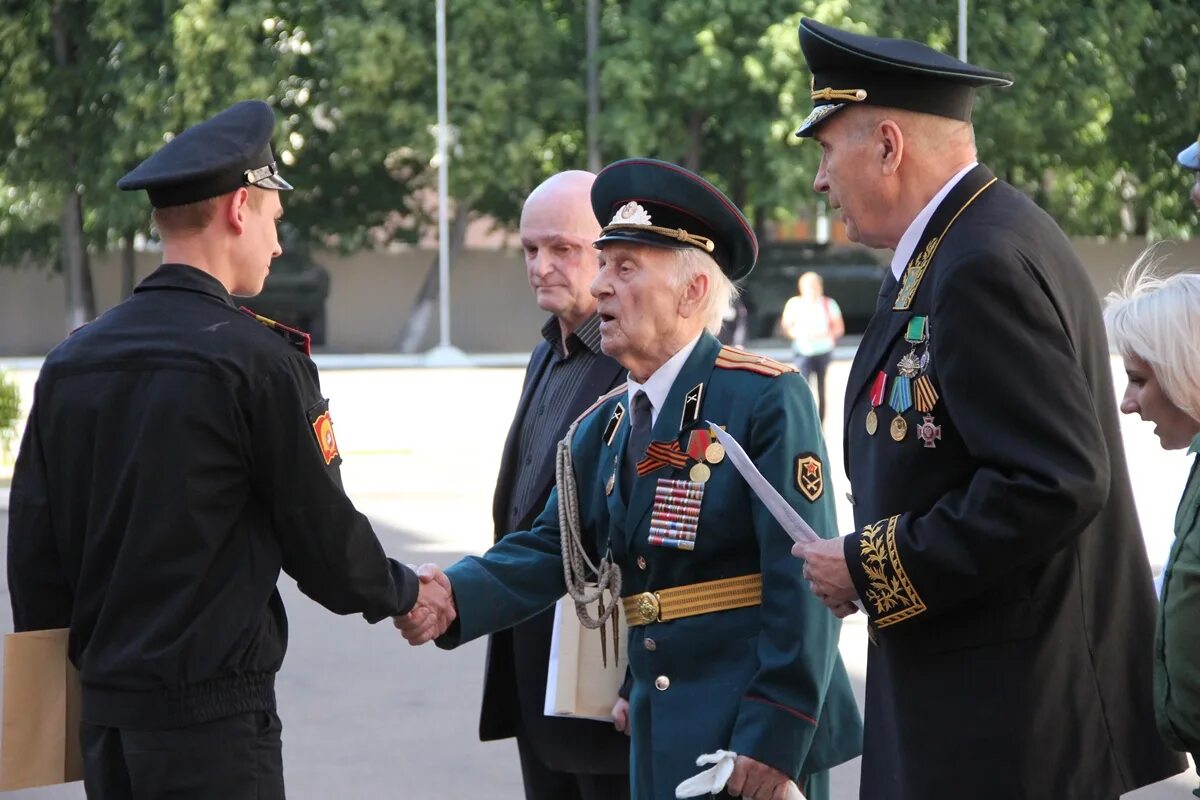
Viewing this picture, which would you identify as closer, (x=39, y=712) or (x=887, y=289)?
(x=887, y=289)

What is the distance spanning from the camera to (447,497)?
41.2 ft

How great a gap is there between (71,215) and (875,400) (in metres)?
33.6

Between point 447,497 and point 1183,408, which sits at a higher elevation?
point 1183,408

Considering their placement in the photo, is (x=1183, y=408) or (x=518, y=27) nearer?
(x=1183, y=408)

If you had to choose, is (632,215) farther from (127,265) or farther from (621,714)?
(127,265)

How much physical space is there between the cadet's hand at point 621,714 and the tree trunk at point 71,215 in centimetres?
3206

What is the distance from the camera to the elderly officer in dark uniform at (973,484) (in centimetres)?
251

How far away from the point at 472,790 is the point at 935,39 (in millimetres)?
29172

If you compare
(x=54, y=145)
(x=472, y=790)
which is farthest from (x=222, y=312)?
(x=54, y=145)

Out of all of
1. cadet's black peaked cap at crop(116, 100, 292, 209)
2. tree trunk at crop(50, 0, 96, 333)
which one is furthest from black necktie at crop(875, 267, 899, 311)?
tree trunk at crop(50, 0, 96, 333)

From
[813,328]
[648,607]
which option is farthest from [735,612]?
[813,328]

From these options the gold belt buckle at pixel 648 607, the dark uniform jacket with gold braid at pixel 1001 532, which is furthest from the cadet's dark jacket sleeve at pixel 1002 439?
the gold belt buckle at pixel 648 607

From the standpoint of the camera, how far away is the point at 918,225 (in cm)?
280

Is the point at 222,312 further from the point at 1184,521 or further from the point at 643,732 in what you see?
the point at 1184,521
